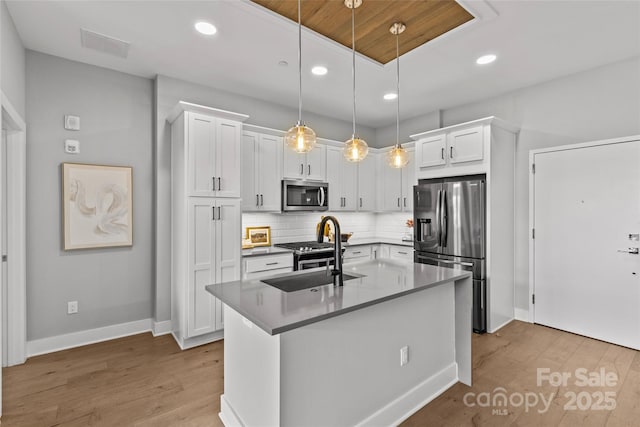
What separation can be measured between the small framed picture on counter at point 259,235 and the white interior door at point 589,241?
11.1 ft

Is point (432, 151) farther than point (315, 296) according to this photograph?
Yes

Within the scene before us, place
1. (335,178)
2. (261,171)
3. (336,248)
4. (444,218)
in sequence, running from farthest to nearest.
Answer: (335,178)
(261,171)
(444,218)
(336,248)

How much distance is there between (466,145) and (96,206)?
4187 millimetres

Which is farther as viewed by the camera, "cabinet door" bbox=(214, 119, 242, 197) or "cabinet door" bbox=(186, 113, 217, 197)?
"cabinet door" bbox=(214, 119, 242, 197)

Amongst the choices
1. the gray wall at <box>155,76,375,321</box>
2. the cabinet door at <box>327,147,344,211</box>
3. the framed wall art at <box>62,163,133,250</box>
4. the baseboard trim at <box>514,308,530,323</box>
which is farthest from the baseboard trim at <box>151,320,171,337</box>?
the baseboard trim at <box>514,308,530,323</box>

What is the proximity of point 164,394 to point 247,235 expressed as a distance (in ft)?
7.22

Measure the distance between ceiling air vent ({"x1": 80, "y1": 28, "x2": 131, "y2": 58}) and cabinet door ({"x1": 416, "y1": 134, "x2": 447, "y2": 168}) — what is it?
353 cm

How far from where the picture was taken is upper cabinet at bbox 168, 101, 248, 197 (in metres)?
3.29

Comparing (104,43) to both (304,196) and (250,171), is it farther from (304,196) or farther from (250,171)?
(304,196)

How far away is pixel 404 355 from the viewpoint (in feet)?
7.37

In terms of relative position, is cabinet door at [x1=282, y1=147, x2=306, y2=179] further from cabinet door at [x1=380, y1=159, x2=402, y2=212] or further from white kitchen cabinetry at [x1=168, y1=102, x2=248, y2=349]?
cabinet door at [x1=380, y1=159, x2=402, y2=212]

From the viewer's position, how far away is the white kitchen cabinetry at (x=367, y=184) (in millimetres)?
5302

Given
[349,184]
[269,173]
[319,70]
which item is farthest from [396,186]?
[319,70]

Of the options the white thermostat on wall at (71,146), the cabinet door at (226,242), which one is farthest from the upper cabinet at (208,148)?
the white thermostat on wall at (71,146)
